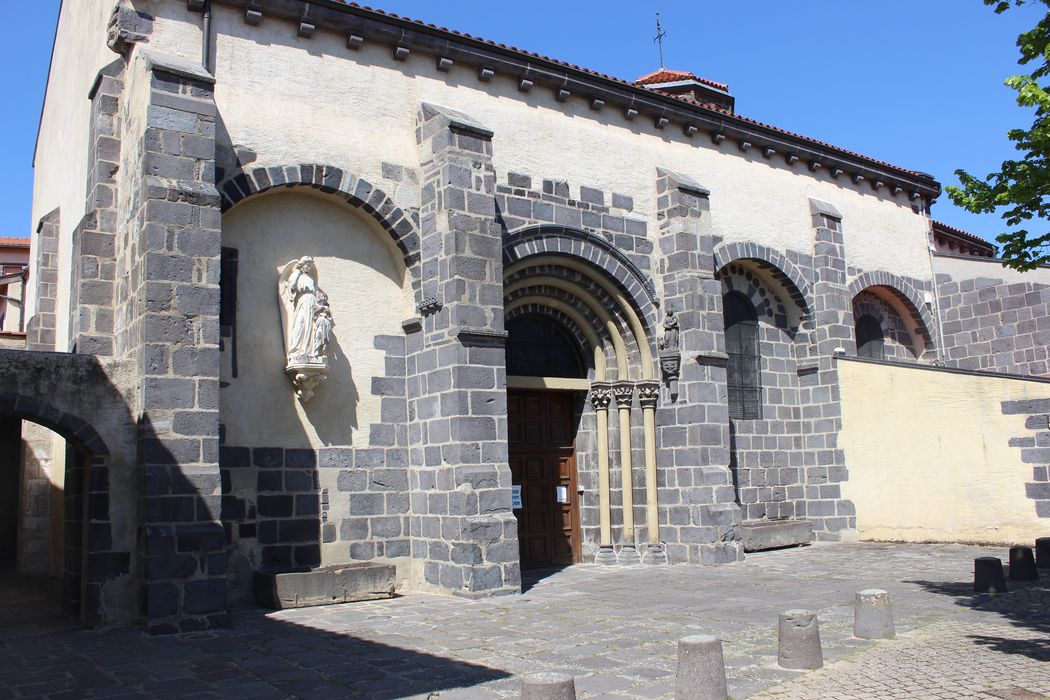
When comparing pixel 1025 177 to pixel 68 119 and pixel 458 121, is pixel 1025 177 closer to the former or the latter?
pixel 458 121

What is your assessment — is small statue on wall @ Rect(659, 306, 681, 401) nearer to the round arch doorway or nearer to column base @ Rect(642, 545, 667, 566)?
the round arch doorway

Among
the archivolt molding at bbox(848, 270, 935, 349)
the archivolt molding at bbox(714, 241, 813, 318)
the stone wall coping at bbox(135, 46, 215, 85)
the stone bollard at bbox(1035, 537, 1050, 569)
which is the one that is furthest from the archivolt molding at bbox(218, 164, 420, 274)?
the archivolt molding at bbox(848, 270, 935, 349)

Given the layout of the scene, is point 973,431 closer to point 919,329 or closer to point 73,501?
point 919,329

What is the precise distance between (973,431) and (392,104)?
10025mm

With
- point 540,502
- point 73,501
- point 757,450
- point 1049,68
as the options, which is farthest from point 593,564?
point 1049,68

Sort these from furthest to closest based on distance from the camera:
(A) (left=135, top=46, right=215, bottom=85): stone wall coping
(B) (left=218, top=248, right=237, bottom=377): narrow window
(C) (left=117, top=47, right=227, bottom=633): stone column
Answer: (B) (left=218, top=248, right=237, bottom=377): narrow window < (A) (left=135, top=46, right=215, bottom=85): stone wall coping < (C) (left=117, top=47, right=227, bottom=633): stone column

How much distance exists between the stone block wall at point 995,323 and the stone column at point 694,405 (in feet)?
24.3

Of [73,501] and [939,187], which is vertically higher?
[939,187]

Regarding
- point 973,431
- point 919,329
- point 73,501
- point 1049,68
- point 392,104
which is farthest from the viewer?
point 919,329

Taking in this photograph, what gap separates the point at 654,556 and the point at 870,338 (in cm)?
770

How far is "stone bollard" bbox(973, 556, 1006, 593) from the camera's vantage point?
9367 mm

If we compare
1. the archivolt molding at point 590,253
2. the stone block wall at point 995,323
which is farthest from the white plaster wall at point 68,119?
the stone block wall at point 995,323

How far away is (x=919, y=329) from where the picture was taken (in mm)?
18344

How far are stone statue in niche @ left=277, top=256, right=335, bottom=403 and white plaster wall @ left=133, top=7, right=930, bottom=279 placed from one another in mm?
1388
